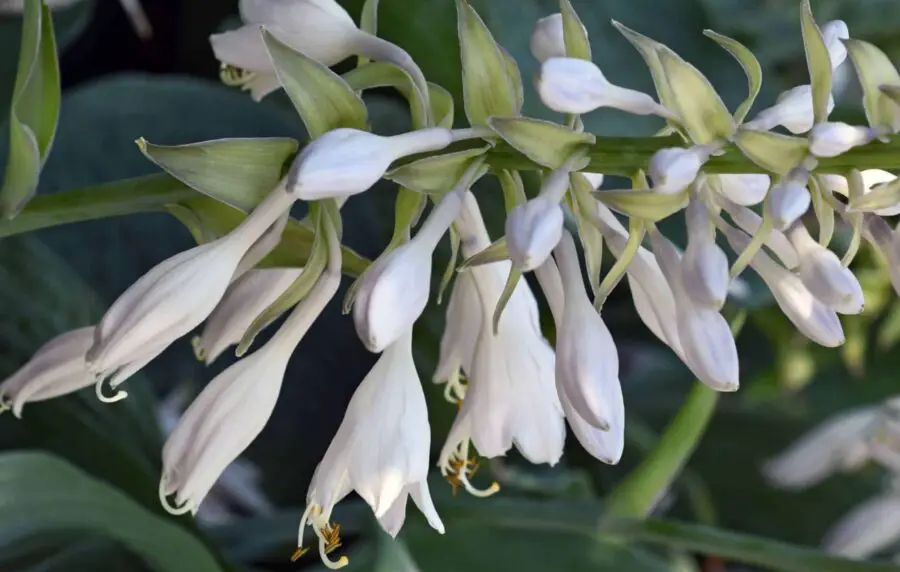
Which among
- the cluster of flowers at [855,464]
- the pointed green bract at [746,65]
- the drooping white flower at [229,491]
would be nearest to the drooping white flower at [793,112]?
the pointed green bract at [746,65]

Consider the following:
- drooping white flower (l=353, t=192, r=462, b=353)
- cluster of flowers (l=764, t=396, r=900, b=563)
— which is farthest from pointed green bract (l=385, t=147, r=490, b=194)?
cluster of flowers (l=764, t=396, r=900, b=563)

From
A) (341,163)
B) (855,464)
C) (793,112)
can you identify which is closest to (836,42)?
(793,112)

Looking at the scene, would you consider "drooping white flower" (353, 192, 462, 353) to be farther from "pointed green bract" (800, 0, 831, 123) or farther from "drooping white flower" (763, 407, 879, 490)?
"drooping white flower" (763, 407, 879, 490)

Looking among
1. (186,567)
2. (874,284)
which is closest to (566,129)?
(186,567)

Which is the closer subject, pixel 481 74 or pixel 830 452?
pixel 481 74

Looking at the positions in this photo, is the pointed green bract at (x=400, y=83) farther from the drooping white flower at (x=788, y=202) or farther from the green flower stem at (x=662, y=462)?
the green flower stem at (x=662, y=462)

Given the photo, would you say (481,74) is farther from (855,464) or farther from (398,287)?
(855,464)
